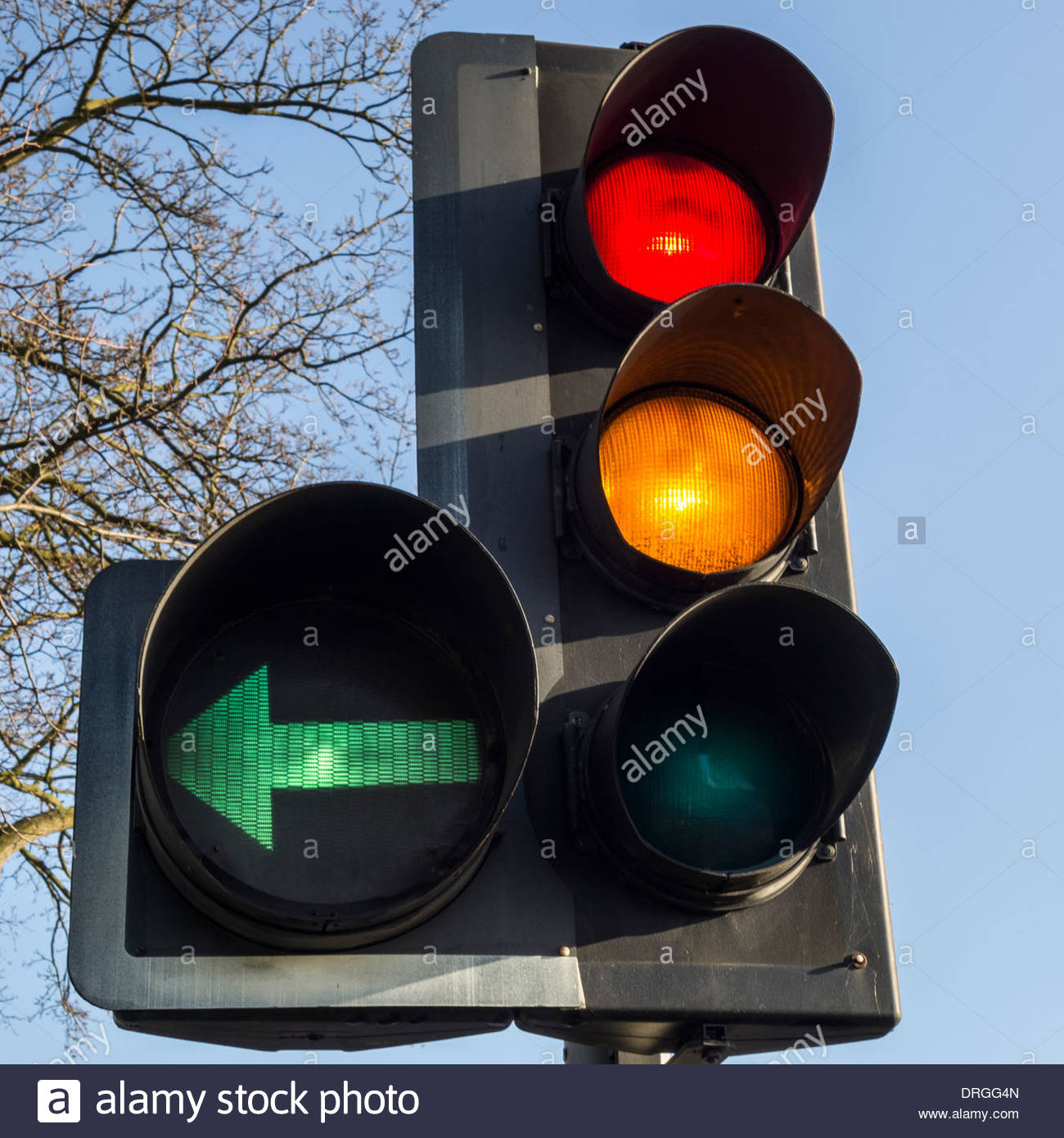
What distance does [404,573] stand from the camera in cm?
251

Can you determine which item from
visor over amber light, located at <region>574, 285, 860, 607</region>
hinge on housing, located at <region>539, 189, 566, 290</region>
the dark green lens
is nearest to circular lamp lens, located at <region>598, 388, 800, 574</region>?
visor over amber light, located at <region>574, 285, 860, 607</region>

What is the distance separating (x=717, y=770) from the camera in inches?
94.4

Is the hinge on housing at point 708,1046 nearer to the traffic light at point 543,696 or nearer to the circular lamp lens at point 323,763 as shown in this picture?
the traffic light at point 543,696

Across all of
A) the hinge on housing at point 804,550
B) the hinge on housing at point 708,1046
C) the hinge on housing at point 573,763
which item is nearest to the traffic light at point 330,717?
the hinge on housing at point 573,763

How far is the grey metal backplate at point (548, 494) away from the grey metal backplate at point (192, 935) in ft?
0.26

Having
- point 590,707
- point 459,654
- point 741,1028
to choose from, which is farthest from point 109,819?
point 741,1028

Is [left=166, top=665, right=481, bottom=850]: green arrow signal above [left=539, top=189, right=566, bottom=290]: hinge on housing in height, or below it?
below

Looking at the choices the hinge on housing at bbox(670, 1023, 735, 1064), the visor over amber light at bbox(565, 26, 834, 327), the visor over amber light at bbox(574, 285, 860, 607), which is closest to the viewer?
the hinge on housing at bbox(670, 1023, 735, 1064)

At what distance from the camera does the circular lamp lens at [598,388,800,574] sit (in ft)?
8.39

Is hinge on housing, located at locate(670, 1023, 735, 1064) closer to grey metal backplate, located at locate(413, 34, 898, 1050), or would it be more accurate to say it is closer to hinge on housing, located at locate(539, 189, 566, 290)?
grey metal backplate, located at locate(413, 34, 898, 1050)

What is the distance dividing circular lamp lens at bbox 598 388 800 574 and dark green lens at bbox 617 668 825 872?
0.22 meters

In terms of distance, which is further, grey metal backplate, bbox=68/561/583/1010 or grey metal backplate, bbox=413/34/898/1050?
grey metal backplate, bbox=413/34/898/1050

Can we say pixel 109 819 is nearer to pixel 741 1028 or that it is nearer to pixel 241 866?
pixel 241 866

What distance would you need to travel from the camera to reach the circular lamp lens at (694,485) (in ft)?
8.39
